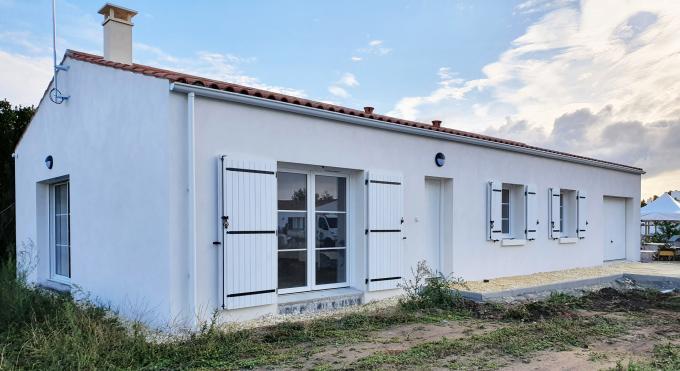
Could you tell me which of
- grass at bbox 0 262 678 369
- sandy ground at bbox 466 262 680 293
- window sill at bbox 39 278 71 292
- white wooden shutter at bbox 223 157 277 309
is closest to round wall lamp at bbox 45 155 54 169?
window sill at bbox 39 278 71 292

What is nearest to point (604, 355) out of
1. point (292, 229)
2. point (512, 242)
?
point (292, 229)

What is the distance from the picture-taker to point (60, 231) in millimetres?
8484

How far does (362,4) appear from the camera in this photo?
9.82 meters

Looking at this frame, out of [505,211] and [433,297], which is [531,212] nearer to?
[505,211]

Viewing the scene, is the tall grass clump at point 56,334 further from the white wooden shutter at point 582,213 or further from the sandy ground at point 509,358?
the white wooden shutter at point 582,213

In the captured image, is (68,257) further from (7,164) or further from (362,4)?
(362,4)

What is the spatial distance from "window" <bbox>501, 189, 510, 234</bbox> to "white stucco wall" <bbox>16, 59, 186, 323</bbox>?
7.24m

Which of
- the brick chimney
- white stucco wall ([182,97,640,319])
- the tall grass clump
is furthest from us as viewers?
the brick chimney

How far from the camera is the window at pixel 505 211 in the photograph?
10.2 metres

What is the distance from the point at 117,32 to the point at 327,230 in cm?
453

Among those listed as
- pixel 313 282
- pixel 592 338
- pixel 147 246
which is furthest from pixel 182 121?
pixel 592 338

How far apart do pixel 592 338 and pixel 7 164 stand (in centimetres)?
1348

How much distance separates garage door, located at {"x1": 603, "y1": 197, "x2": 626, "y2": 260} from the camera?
13344 millimetres

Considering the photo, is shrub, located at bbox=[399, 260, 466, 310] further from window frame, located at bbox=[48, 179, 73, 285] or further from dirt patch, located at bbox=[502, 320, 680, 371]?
window frame, located at bbox=[48, 179, 73, 285]
